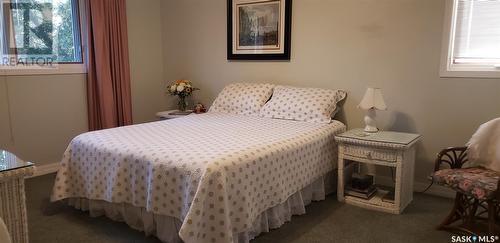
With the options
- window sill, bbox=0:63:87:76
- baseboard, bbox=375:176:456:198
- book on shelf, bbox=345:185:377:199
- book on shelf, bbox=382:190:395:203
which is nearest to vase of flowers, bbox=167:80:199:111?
window sill, bbox=0:63:87:76

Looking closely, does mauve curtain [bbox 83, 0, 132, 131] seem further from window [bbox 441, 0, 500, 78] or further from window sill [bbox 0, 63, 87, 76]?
window [bbox 441, 0, 500, 78]

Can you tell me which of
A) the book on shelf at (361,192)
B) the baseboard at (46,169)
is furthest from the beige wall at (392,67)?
the baseboard at (46,169)

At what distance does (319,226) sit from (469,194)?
929 mm

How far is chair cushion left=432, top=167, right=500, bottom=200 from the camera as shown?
81.4 inches

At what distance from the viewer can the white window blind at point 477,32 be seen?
9.18 feet

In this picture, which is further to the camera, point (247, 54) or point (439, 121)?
point (247, 54)

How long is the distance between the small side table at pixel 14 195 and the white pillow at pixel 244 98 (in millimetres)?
2250

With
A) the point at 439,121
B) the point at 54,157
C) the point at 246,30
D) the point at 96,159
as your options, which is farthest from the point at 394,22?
the point at 54,157

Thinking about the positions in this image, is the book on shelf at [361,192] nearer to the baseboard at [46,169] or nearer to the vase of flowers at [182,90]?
the vase of flowers at [182,90]

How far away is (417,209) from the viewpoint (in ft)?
9.15

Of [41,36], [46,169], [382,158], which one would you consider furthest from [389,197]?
[41,36]

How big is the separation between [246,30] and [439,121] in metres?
2.09

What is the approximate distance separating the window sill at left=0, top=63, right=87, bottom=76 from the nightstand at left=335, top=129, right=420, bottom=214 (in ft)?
9.06

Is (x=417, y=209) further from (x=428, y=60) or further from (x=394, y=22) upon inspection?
(x=394, y=22)
